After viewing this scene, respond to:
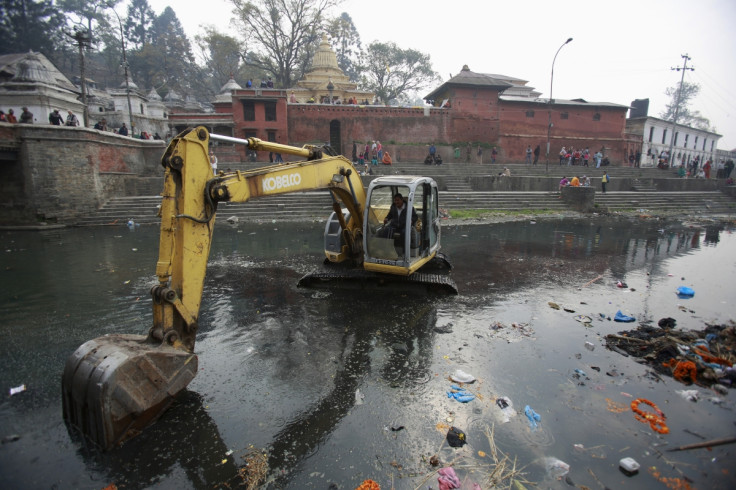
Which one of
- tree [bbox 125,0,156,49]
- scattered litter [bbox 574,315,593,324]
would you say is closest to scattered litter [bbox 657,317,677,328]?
scattered litter [bbox 574,315,593,324]

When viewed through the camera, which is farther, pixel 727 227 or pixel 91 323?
pixel 727 227

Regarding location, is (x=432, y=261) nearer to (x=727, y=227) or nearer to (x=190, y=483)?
(x=190, y=483)

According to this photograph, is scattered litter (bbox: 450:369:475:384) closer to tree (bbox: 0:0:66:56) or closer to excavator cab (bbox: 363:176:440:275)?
excavator cab (bbox: 363:176:440:275)

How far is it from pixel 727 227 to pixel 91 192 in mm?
28879

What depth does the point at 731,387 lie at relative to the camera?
4.22 metres

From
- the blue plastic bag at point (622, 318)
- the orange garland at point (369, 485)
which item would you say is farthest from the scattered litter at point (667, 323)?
the orange garland at point (369, 485)

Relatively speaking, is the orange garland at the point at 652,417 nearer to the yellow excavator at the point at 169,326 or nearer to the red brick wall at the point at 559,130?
the yellow excavator at the point at 169,326

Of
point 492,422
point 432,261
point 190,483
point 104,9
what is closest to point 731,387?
point 492,422

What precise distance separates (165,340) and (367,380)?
217 centimetres

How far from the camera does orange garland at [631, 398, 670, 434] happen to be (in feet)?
11.6

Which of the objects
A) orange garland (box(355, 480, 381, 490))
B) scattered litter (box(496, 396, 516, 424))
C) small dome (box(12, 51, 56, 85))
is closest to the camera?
orange garland (box(355, 480, 381, 490))

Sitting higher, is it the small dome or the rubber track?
the small dome

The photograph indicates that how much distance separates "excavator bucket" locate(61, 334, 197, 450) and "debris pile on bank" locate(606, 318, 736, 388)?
547 cm

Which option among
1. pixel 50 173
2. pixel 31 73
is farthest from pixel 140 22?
pixel 50 173
